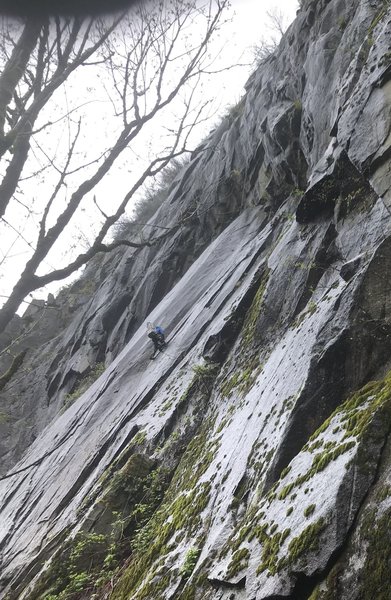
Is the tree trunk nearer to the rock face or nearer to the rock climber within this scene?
the rock face

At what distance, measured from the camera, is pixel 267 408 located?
5059 mm

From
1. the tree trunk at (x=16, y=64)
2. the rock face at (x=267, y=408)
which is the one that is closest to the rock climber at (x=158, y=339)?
the rock face at (x=267, y=408)

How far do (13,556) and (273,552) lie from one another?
7185 millimetres

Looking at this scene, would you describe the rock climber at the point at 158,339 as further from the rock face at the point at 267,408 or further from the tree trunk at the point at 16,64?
the tree trunk at the point at 16,64

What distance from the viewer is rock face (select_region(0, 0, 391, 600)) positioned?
298cm

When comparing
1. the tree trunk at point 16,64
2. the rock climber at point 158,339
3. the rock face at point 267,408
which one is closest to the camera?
the rock face at point 267,408

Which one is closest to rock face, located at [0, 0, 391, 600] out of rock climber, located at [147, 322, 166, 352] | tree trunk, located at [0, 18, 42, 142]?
rock climber, located at [147, 322, 166, 352]

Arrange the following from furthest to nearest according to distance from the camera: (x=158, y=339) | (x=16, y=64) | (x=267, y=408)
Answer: (x=158, y=339) < (x=16, y=64) < (x=267, y=408)

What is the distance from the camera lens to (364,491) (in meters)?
2.71

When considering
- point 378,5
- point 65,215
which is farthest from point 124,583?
point 378,5

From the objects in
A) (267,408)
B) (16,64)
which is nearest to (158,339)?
(267,408)

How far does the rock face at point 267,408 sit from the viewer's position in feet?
9.78

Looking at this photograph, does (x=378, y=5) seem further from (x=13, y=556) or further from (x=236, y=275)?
(x=13, y=556)

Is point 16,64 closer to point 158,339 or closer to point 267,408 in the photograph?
point 267,408
